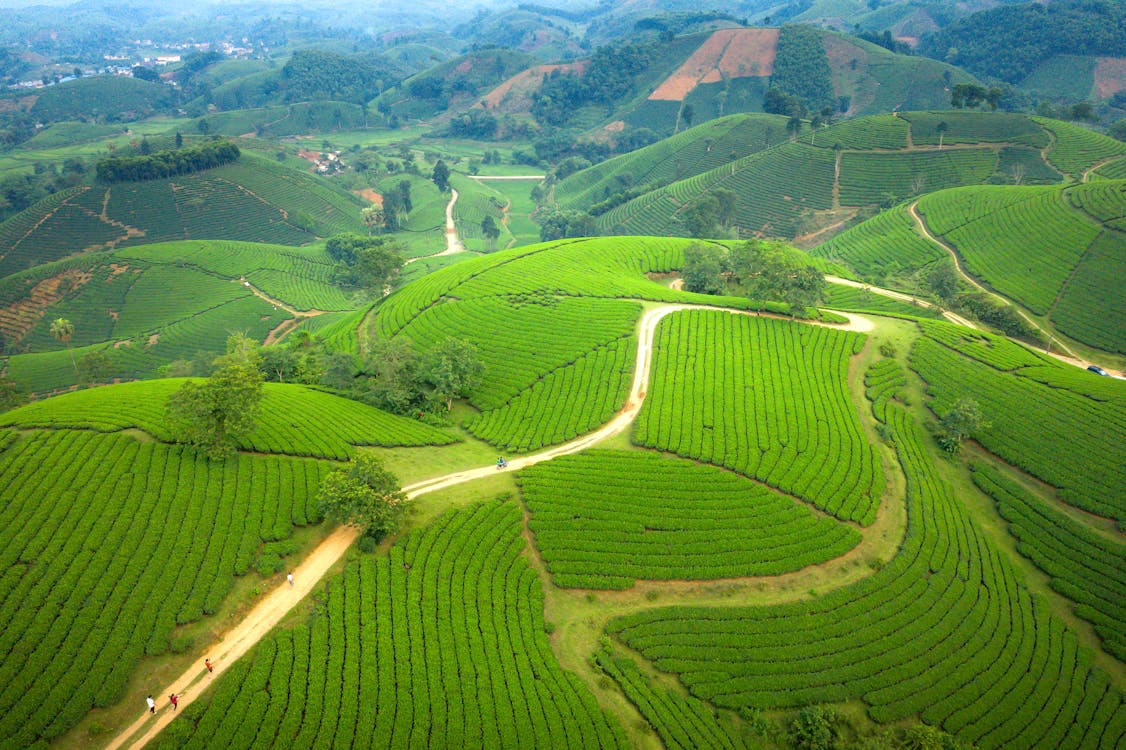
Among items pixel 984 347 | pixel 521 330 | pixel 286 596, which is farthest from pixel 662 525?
pixel 984 347

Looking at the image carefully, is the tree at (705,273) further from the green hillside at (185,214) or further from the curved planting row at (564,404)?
the green hillside at (185,214)

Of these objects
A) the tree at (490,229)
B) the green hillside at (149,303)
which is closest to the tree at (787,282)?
the green hillside at (149,303)

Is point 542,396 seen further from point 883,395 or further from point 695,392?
point 883,395

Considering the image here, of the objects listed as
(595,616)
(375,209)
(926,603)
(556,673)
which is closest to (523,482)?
(595,616)

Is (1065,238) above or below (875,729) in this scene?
above

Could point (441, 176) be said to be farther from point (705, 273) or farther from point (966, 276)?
point (966, 276)

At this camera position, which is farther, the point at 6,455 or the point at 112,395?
the point at 112,395
